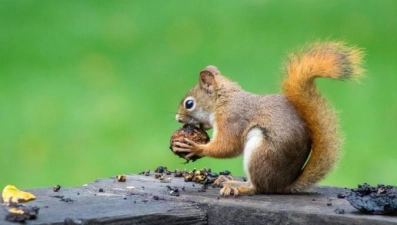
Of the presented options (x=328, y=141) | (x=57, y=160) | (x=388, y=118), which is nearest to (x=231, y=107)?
(x=328, y=141)

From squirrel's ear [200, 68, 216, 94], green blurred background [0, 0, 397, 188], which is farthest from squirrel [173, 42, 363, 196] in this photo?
green blurred background [0, 0, 397, 188]

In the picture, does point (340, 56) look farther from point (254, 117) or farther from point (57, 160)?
point (57, 160)

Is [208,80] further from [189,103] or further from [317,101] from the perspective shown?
[317,101]

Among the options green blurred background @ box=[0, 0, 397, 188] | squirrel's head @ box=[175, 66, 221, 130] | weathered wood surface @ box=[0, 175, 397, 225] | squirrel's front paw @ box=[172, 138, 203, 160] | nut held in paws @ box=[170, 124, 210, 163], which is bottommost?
weathered wood surface @ box=[0, 175, 397, 225]

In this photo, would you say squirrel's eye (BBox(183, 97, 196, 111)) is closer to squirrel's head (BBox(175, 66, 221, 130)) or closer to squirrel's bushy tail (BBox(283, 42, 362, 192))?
squirrel's head (BBox(175, 66, 221, 130))

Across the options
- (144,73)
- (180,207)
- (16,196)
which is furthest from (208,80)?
(144,73)

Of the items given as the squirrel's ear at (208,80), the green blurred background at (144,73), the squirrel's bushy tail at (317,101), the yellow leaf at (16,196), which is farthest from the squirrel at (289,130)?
the green blurred background at (144,73)

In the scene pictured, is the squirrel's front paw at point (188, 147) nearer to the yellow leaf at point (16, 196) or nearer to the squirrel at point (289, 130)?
the squirrel at point (289, 130)
